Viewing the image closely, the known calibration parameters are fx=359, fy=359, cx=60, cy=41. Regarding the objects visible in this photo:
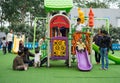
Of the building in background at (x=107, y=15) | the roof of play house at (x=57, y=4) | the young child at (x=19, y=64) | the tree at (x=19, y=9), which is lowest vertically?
the young child at (x=19, y=64)

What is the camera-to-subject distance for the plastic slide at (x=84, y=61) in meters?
13.8

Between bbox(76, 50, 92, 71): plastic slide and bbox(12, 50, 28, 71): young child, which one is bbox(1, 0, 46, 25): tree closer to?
bbox(76, 50, 92, 71): plastic slide

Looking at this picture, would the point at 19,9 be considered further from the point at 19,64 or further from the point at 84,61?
the point at 19,64

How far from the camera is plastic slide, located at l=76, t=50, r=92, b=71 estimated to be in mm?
13836

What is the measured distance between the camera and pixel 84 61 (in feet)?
47.6

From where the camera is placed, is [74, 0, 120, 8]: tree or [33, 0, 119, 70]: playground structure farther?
[74, 0, 120, 8]: tree

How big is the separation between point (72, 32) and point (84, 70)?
247cm

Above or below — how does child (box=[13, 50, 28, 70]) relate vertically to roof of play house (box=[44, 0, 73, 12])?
below

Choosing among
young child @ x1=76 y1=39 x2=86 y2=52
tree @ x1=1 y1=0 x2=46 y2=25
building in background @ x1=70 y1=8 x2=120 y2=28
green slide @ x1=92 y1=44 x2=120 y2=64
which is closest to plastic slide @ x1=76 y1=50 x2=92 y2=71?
young child @ x1=76 y1=39 x2=86 y2=52

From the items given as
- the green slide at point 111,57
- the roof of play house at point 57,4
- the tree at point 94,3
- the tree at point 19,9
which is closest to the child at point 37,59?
the roof of play house at point 57,4

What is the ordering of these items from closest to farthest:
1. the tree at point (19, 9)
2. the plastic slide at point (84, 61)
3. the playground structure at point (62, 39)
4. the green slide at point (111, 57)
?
the plastic slide at point (84, 61) < the playground structure at point (62, 39) < the green slide at point (111, 57) < the tree at point (19, 9)

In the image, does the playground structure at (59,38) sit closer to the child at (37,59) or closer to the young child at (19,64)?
the child at (37,59)


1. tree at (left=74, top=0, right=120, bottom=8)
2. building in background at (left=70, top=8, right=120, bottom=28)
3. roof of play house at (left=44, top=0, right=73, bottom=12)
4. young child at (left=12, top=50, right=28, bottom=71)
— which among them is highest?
tree at (left=74, top=0, right=120, bottom=8)

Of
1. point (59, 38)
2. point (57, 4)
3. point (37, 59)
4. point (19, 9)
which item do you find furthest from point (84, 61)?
point (19, 9)
